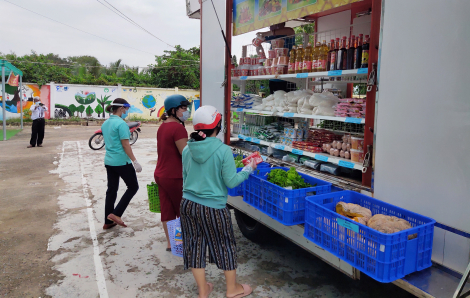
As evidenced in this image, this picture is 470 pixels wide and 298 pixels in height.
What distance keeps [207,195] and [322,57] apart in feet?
6.74

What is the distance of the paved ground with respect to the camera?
3275 mm

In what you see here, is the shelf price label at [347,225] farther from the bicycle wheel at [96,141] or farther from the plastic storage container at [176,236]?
the bicycle wheel at [96,141]

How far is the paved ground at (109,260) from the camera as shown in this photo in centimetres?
328

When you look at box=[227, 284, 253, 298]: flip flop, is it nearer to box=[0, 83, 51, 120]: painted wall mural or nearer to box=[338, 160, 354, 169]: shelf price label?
box=[338, 160, 354, 169]: shelf price label

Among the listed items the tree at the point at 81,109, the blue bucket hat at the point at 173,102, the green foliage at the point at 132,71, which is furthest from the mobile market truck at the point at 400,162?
the green foliage at the point at 132,71

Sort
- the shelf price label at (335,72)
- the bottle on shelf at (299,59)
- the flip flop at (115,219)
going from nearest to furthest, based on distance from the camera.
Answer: the shelf price label at (335,72)
the bottle on shelf at (299,59)
the flip flop at (115,219)

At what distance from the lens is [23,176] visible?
7.75 m

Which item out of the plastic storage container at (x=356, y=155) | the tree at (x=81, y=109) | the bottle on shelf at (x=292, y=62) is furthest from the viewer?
the tree at (x=81, y=109)

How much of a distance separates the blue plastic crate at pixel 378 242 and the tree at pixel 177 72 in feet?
80.0

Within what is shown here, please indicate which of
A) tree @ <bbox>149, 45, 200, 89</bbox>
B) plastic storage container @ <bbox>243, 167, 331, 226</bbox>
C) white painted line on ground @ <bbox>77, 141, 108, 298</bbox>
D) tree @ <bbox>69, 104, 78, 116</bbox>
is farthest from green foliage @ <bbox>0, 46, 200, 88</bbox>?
plastic storage container @ <bbox>243, 167, 331, 226</bbox>

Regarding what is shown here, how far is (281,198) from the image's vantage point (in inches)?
118

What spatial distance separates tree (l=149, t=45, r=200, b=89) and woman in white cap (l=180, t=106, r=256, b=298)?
23.9 meters

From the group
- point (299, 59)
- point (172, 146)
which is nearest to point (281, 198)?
point (172, 146)

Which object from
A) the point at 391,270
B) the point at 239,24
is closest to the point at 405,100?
the point at 391,270
